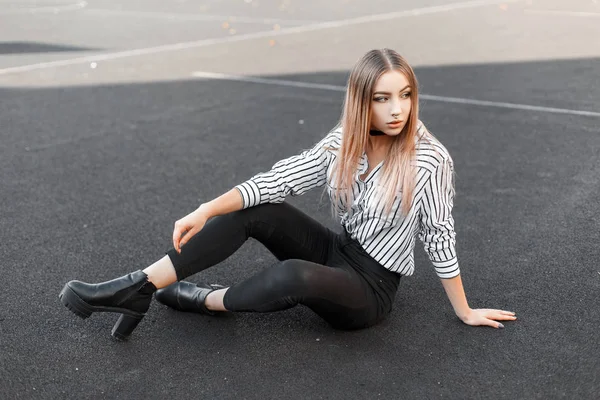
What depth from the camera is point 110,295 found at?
316cm

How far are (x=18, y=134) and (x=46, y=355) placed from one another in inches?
148

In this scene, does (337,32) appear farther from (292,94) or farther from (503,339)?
(503,339)

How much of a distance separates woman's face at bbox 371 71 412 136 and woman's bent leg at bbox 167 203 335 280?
58 cm

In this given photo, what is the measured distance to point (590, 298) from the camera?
365cm

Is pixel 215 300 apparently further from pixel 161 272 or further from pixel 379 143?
pixel 379 143

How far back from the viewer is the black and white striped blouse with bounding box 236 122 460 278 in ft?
10.4

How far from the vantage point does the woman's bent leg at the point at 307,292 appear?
310 cm

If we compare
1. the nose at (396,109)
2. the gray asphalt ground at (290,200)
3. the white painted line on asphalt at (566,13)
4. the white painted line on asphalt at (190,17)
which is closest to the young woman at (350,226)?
the nose at (396,109)

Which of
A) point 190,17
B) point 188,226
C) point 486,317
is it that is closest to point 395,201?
point 486,317

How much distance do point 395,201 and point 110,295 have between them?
1138 mm

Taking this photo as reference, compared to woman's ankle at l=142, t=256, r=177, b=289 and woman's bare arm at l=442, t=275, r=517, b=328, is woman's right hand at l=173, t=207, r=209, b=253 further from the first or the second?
woman's bare arm at l=442, t=275, r=517, b=328

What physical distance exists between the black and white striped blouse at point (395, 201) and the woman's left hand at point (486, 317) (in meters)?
0.29

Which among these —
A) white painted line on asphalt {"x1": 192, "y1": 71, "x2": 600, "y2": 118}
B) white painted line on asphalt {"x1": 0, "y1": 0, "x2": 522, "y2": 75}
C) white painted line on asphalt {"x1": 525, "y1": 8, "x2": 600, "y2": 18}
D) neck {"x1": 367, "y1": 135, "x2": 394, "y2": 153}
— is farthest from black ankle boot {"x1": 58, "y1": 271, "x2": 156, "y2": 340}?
white painted line on asphalt {"x1": 525, "y1": 8, "x2": 600, "y2": 18}

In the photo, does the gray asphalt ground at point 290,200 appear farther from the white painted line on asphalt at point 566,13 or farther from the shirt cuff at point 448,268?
the white painted line on asphalt at point 566,13
